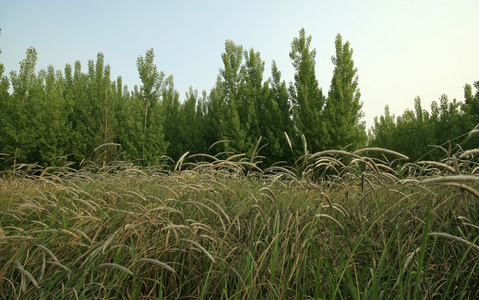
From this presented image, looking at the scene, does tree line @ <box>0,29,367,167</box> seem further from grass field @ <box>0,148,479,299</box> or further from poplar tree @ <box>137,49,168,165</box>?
grass field @ <box>0,148,479,299</box>

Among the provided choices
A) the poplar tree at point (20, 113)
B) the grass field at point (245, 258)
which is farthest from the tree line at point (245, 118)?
the grass field at point (245, 258)

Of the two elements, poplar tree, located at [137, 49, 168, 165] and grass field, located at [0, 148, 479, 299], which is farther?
poplar tree, located at [137, 49, 168, 165]

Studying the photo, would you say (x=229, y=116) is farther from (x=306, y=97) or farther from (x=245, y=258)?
(x=245, y=258)

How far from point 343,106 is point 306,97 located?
1.95 meters

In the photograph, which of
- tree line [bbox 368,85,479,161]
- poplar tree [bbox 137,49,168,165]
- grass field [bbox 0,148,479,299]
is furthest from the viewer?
poplar tree [bbox 137,49,168,165]

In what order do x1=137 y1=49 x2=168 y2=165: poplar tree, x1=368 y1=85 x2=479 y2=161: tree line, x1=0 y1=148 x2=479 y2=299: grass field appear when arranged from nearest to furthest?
x1=0 y1=148 x2=479 y2=299: grass field < x1=368 y1=85 x2=479 y2=161: tree line < x1=137 y1=49 x2=168 y2=165: poplar tree

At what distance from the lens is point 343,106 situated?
17.0m

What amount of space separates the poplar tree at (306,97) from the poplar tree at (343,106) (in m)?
Answer: 0.57

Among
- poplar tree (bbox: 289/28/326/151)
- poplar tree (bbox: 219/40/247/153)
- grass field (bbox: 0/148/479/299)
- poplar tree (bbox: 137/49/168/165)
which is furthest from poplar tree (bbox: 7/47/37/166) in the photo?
grass field (bbox: 0/148/479/299)

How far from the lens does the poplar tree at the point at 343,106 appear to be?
16.5 metres

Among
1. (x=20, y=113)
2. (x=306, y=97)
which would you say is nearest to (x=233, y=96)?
(x=306, y=97)

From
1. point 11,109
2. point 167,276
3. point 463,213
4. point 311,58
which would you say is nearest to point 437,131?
point 311,58

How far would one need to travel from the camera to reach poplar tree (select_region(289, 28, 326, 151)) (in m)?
17.0

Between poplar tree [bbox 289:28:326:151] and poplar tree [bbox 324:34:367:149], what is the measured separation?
57 centimetres
